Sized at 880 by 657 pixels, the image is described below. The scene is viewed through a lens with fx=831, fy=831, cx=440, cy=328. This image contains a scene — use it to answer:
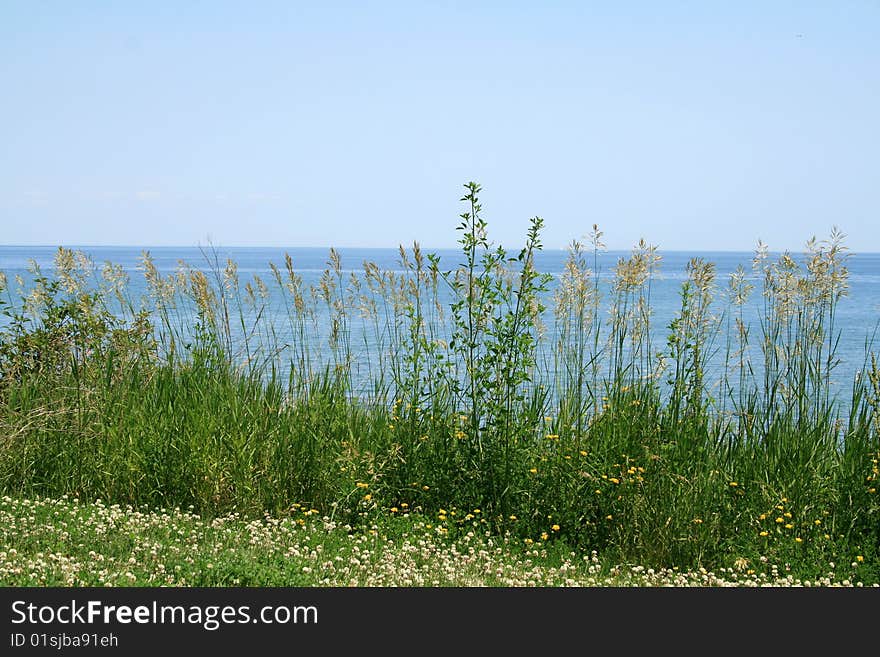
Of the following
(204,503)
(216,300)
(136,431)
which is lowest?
(204,503)

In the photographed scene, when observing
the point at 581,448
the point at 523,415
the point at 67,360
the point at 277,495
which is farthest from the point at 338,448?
the point at 67,360

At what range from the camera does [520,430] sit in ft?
16.7

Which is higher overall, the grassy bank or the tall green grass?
the tall green grass

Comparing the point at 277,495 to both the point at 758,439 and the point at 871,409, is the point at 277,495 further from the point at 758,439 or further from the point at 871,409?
the point at 871,409

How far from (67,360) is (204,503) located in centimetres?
218

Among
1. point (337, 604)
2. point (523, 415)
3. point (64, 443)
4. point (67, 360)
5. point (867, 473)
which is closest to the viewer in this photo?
point (337, 604)

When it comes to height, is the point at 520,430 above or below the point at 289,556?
above

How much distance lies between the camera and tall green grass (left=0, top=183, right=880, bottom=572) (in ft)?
15.4

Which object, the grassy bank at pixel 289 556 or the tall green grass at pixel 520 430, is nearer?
the grassy bank at pixel 289 556

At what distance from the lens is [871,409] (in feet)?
17.5

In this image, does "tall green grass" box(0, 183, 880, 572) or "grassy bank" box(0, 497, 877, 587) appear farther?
"tall green grass" box(0, 183, 880, 572)

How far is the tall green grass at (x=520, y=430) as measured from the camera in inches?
185

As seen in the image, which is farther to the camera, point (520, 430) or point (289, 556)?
point (520, 430)

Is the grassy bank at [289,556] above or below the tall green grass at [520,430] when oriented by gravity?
below
